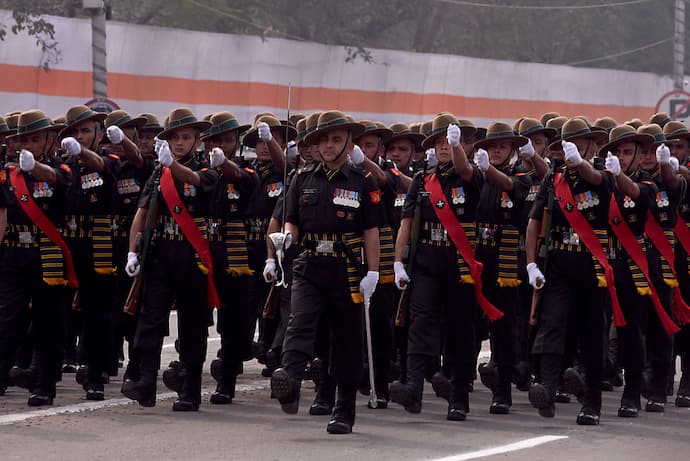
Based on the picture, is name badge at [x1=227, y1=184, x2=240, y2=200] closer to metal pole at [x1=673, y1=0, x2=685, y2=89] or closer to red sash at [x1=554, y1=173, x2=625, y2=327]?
red sash at [x1=554, y1=173, x2=625, y2=327]

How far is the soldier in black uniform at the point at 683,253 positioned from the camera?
42.4ft

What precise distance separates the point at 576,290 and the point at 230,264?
2559mm

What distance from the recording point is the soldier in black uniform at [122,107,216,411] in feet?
38.5

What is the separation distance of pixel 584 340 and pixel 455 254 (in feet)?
3.49

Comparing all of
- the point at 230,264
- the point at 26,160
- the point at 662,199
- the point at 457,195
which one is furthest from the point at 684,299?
the point at 26,160

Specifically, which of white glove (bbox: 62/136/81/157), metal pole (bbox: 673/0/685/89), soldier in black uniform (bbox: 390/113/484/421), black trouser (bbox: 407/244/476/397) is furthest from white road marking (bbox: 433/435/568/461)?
metal pole (bbox: 673/0/685/89)

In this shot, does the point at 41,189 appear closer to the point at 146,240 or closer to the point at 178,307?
the point at 146,240

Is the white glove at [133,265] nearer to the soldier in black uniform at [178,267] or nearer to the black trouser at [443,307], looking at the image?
the soldier in black uniform at [178,267]

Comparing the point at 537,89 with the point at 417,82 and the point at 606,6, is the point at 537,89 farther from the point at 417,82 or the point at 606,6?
the point at 606,6

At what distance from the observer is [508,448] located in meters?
10.3

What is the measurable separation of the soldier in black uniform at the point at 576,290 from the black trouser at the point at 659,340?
0.92 metres

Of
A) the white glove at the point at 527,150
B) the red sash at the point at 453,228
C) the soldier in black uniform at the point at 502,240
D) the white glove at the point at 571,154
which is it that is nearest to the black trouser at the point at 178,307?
the red sash at the point at 453,228

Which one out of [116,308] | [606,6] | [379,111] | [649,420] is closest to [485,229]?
[649,420]

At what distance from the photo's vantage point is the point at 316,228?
35.7ft
